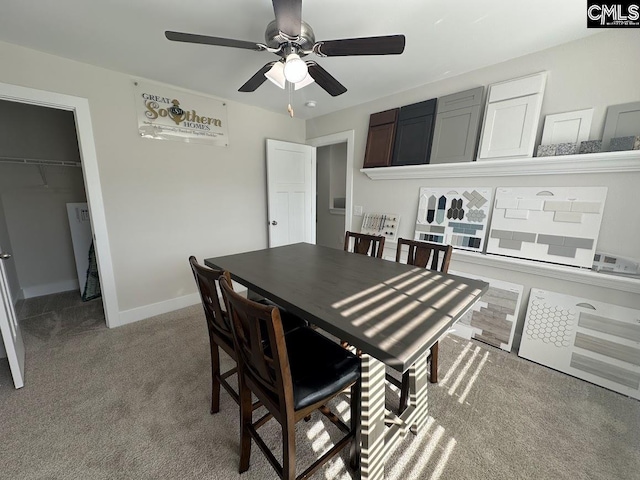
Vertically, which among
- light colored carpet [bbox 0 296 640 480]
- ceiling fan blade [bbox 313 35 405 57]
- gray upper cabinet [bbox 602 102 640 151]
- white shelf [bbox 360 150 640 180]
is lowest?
light colored carpet [bbox 0 296 640 480]

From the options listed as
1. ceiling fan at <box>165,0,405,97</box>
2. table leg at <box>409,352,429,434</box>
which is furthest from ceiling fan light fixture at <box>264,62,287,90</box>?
table leg at <box>409,352,429,434</box>

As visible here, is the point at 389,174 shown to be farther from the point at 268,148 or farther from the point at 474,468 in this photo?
the point at 474,468

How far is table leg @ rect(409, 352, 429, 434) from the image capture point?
4.69 feet

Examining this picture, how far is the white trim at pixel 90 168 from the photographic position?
6.66 feet

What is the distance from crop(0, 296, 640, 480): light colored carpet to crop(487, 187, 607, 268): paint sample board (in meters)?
0.93

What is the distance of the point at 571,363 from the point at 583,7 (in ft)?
7.95

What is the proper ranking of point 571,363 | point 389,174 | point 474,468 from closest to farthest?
1. point 474,468
2. point 571,363
3. point 389,174

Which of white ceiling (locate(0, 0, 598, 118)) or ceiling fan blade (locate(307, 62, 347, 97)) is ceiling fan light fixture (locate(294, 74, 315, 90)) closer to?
ceiling fan blade (locate(307, 62, 347, 97))

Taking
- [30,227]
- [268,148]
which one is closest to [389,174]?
[268,148]

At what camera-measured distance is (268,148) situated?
338cm

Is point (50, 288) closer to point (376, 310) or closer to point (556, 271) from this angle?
point (376, 310)

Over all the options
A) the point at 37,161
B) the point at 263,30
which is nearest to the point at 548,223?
the point at 263,30

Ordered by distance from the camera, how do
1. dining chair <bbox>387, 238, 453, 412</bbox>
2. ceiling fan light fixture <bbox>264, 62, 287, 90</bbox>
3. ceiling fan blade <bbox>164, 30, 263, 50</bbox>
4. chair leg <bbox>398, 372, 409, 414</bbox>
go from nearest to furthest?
ceiling fan blade <bbox>164, 30, 263, 50</bbox> < chair leg <bbox>398, 372, 409, 414</bbox> < ceiling fan light fixture <bbox>264, 62, 287, 90</bbox> < dining chair <bbox>387, 238, 453, 412</bbox>

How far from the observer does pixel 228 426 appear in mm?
1513
